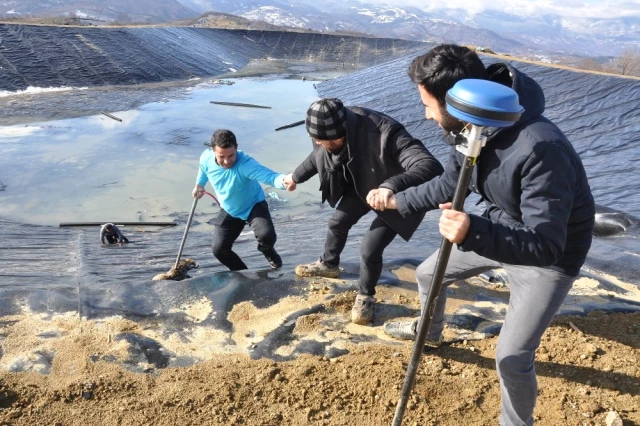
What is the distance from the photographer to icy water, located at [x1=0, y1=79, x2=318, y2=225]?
28.9ft

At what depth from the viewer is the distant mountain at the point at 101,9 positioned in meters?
114

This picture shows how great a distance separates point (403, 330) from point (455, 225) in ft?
5.43

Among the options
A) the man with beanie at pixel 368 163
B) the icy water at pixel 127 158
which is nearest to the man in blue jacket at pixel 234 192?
the man with beanie at pixel 368 163

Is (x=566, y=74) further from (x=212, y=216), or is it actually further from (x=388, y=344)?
(x=388, y=344)

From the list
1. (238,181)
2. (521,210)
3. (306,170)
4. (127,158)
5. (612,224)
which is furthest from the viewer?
(127,158)

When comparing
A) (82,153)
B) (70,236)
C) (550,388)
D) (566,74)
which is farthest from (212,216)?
(566,74)

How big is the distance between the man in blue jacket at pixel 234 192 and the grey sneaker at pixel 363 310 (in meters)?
1.34

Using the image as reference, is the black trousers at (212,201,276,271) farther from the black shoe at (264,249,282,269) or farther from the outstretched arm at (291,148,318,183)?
the outstretched arm at (291,148,318,183)

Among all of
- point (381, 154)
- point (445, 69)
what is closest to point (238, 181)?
point (381, 154)

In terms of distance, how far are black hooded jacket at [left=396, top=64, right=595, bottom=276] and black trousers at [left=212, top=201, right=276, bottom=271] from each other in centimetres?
274

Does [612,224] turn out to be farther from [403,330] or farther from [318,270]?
[403,330]

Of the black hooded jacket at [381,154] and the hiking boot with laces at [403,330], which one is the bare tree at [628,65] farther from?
the hiking boot with laces at [403,330]

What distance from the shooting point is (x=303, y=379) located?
295 centimetres

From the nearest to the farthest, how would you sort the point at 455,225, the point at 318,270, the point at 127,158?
the point at 455,225 < the point at 318,270 < the point at 127,158
